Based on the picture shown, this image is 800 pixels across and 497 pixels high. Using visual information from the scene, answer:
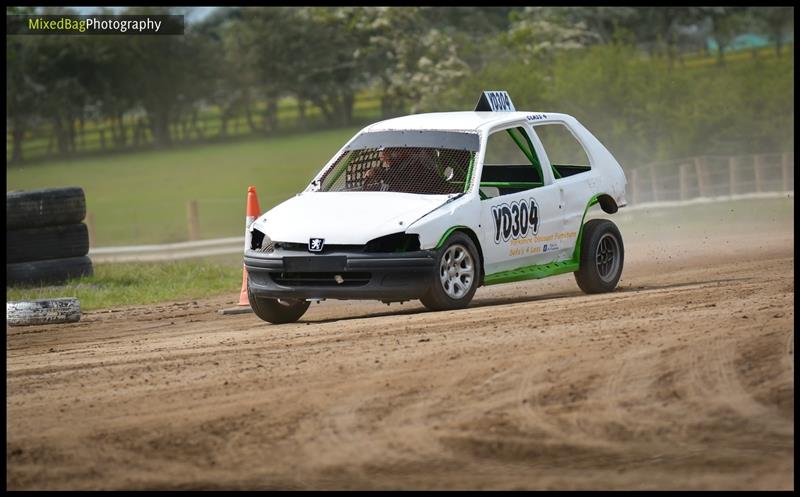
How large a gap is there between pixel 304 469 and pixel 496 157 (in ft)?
88.6

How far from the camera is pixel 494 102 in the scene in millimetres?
12445

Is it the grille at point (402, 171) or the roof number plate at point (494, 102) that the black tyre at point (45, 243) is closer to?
the grille at point (402, 171)

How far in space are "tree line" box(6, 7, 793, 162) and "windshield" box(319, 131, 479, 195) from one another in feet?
93.1

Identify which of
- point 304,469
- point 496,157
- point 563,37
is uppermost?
point 563,37

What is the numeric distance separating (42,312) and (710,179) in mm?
19964

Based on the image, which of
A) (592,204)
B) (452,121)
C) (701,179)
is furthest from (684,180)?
(452,121)

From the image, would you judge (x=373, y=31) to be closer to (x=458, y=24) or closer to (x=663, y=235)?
(x=458, y=24)

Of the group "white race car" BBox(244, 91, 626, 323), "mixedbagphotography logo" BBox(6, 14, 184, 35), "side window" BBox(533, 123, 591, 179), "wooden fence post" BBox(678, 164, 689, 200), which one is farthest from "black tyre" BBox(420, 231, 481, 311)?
"mixedbagphotography logo" BBox(6, 14, 184, 35)

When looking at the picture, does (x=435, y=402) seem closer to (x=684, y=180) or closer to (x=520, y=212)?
(x=520, y=212)

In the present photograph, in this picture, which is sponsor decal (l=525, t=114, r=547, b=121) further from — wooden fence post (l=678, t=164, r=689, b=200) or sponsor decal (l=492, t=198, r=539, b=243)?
wooden fence post (l=678, t=164, r=689, b=200)

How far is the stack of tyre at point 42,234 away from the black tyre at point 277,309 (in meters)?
5.00

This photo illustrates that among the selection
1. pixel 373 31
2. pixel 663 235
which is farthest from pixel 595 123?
pixel 663 235

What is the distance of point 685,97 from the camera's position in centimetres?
3550

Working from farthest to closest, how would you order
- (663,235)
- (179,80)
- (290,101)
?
(290,101) → (179,80) → (663,235)
